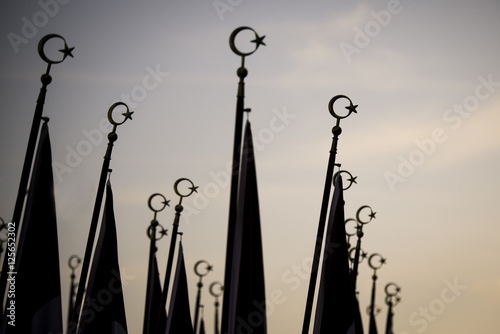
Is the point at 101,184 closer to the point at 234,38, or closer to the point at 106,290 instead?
the point at 106,290

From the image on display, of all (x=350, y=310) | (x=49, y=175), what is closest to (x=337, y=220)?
(x=350, y=310)

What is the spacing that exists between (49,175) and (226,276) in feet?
12.3

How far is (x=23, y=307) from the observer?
39.5 ft

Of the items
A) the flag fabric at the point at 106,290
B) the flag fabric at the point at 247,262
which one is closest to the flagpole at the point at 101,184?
the flag fabric at the point at 106,290

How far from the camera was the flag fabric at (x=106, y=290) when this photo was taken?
14.0 metres

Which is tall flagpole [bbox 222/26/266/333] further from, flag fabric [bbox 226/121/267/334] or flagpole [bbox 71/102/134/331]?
flagpole [bbox 71/102/134/331]

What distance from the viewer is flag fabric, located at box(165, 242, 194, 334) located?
16844 millimetres

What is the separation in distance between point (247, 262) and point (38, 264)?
11.7ft

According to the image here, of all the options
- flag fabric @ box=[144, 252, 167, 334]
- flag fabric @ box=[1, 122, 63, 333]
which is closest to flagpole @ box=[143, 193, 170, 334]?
flag fabric @ box=[144, 252, 167, 334]

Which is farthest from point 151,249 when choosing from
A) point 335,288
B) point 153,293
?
point 335,288

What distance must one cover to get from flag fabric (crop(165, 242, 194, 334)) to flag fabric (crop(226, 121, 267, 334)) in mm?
5659

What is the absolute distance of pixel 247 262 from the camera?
11.4 m

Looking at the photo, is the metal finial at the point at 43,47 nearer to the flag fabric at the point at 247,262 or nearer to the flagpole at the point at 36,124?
the flagpole at the point at 36,124

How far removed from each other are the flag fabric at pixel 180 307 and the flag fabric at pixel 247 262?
18.6 feet
